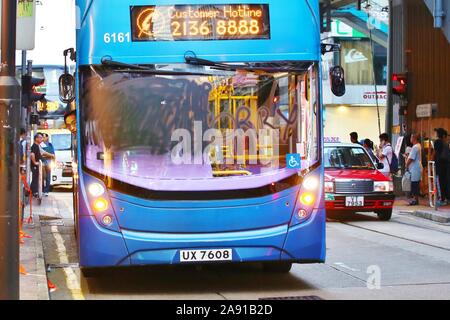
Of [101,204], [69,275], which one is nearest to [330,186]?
[69,275]

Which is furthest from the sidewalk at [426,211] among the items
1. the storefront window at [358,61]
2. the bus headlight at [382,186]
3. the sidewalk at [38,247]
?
the storefront window at [358,61]

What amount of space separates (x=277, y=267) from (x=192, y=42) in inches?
125

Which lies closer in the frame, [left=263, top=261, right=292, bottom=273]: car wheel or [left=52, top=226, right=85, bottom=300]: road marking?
[left=52, top=226, right=85, bottom=300]: road marking

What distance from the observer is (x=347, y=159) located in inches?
663

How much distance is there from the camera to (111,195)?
776 cm

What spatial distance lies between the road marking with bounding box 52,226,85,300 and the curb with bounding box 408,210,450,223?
7987 mm

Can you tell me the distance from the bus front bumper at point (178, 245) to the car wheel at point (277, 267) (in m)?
1.37

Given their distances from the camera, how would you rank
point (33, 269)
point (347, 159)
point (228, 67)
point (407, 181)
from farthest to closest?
point (407, 181) → point (347, 159) → point (33, 269) → point (228, 67)

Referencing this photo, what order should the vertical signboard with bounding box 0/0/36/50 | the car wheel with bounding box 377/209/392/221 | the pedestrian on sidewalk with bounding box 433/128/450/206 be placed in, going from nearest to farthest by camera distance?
the vertical signboard with bounding box 0/0/36/50 < the car wheel with bounding box 377/209/392/221 < the pedestrian on sidewalk with bounding box 433/128/450/206

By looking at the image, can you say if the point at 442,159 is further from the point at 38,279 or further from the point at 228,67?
the point at 38,279

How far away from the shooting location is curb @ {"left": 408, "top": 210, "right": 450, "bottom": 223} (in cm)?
1605

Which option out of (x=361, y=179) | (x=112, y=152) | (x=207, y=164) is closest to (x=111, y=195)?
(x=112, y=152)

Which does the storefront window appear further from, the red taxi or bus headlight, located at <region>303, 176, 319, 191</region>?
bus headlight, located at <region>303, 176, 319, 191</region>

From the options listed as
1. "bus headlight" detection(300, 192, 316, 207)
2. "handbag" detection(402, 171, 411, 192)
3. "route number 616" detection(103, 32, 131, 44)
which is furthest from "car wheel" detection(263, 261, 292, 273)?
"handbag" detection(402, 171, 411, 192)
